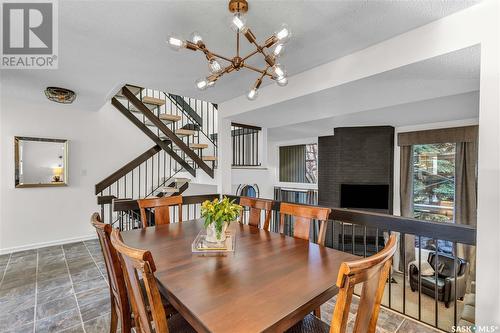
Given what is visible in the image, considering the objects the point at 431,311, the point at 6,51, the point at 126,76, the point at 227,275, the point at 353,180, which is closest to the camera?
the point at 227,275

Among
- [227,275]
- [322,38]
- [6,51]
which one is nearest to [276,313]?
[227,275]

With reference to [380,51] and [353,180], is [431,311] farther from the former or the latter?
[380,51]

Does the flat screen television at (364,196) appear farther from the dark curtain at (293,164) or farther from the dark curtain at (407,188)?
the dark curtain at (293,164)

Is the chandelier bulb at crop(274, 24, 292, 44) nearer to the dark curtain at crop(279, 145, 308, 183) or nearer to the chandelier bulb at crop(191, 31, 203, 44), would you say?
the chandelier bulb at crop(191, 31, 203, 44)

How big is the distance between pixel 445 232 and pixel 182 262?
183 cm

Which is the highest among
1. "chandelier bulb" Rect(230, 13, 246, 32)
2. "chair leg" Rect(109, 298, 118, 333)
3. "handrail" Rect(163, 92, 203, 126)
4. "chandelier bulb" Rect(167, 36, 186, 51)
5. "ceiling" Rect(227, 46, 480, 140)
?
"handrail" Rect(163, 92, 203, 126)

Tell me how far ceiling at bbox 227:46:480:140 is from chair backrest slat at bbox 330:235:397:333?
182cm

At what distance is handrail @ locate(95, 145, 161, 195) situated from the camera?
4238mm

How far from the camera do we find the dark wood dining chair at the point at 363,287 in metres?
0.74

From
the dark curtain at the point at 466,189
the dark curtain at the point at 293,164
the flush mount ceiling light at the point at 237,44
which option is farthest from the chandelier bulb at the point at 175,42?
the dark curtain at the point at 293,164

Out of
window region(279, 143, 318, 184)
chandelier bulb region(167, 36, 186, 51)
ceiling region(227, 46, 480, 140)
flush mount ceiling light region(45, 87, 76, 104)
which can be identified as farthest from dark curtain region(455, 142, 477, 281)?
flush mount ceiling light region(45, 87, 76, 104)

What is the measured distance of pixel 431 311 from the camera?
4238 millimetres

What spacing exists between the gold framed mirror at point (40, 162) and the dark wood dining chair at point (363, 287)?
4.88 metres

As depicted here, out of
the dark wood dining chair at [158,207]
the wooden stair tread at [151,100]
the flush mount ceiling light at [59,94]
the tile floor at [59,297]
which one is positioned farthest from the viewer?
the wooden stair tread at [151,100]
